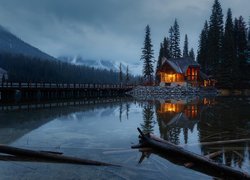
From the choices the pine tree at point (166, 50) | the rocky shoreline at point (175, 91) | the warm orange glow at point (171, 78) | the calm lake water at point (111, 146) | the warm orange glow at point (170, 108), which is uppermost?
the pine tree at point (166, 50)

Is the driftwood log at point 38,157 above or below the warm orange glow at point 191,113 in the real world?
below

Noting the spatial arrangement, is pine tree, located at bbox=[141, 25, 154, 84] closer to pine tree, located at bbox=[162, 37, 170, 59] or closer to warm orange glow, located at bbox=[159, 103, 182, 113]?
pine tree, located at bbox=[162, 37, 170, 59]

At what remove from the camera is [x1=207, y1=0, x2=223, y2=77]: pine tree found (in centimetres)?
7291

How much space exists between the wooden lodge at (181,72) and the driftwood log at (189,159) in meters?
56.5

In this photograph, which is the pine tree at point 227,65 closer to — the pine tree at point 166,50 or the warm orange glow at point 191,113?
the pine tree at point 166,50

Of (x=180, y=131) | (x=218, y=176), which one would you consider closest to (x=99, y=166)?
(x=218, y=176)

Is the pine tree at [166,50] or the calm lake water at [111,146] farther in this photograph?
the pine tree at [166,50]

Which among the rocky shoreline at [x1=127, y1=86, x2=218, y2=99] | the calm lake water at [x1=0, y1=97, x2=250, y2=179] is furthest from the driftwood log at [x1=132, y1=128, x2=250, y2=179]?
the rocky shoreline at [x1=127, y1=86, x2=218, y2=99]

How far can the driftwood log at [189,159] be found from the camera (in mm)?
8047

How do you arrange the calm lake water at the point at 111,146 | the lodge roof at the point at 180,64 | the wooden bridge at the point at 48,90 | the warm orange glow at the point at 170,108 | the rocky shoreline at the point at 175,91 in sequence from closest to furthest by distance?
the calm lake water at the point at 111,146 < the warm orange glow at the point at 170,108 < the wooden bridge at the point at 48,90 < the rocky shoreline at the point at 175,91 < the lodge roof at the point at 180,64

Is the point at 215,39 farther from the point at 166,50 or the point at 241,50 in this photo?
the point at 166,50

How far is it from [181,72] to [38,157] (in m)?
60.2

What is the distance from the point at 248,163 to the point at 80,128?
1131 centimetres

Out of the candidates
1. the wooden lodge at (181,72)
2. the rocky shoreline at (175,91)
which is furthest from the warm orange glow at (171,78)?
the rocky shoreline at (175,91)
